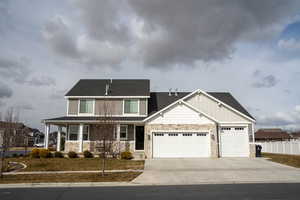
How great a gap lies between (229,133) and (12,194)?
64.0 ft

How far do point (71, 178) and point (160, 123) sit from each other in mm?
11578

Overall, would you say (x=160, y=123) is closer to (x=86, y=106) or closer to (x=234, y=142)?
(x=234, y=142)

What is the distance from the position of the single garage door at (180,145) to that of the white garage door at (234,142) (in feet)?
6.12

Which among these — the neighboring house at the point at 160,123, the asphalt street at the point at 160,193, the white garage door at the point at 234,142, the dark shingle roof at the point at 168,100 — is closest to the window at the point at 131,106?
the neighboring house at the point at 160,123

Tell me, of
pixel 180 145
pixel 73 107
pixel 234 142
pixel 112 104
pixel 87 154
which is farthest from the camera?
pixel 73 107

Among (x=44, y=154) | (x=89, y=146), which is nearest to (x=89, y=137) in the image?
(x=89, y=146)

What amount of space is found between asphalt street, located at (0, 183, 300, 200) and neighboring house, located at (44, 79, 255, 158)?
11.5 m

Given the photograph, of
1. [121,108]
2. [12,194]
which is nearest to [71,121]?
[121,108]

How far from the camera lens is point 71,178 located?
14.0 m

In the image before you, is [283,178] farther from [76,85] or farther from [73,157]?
[76,85]

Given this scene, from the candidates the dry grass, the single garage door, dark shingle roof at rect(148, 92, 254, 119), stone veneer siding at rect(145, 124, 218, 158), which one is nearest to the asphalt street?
the dry grass

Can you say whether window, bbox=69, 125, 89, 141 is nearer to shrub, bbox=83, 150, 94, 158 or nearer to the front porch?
the front porch

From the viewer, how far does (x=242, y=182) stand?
12891 mm

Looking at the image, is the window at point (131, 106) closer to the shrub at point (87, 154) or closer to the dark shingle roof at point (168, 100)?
the dark shingle roof at point (168, 100)
